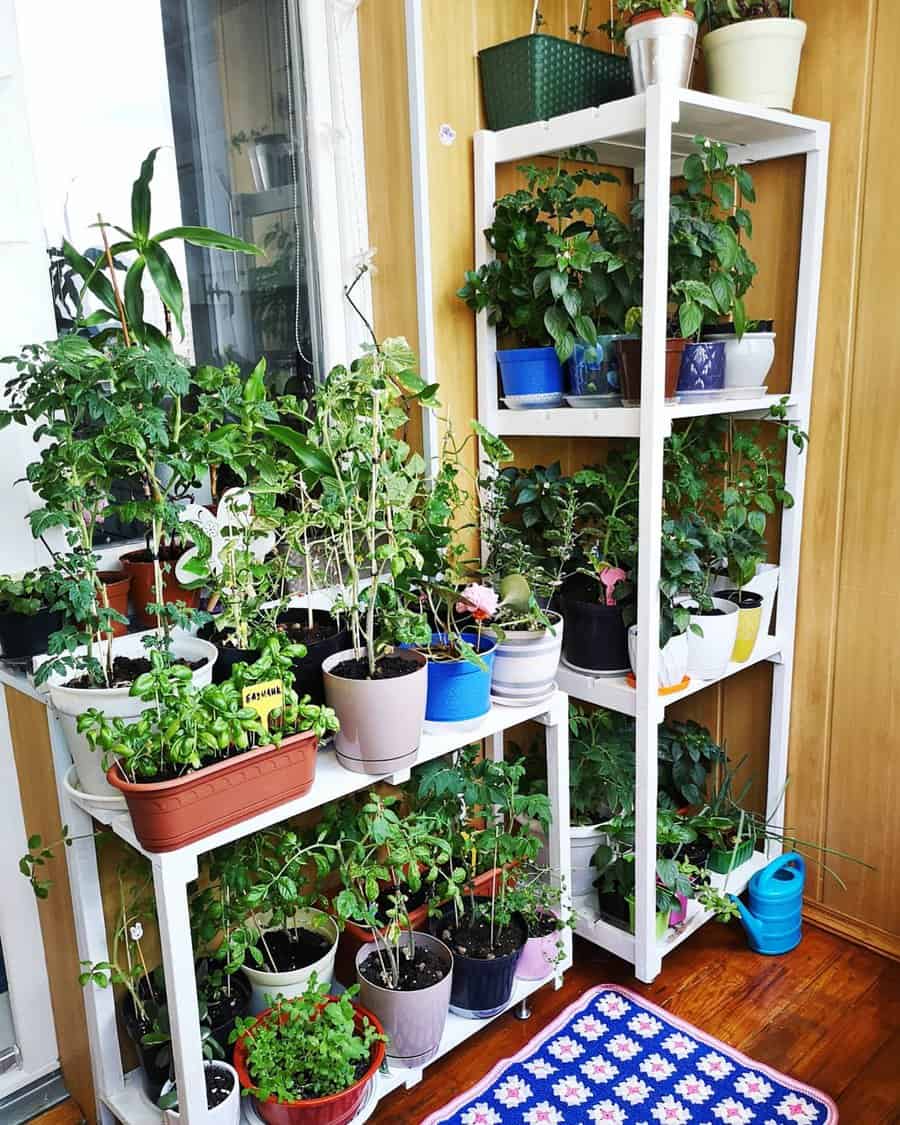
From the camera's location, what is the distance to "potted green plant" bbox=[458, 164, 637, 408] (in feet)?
5.68

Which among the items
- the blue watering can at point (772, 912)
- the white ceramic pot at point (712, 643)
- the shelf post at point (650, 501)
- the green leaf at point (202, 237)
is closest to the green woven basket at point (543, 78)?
the shelf post at point (650, 501)

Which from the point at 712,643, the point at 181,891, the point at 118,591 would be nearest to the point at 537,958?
the point at 712,643

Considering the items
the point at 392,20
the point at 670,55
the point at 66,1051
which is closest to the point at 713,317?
the point at 670,55

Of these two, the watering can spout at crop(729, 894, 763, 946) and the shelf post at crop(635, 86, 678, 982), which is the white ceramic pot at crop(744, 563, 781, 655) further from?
the watering can spout at crop(729, 894, 763, 946)

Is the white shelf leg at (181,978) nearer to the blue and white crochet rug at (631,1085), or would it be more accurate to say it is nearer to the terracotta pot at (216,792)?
the terracotta pot at (216,792)

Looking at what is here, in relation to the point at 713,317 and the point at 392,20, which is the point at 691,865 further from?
the point at 392,20

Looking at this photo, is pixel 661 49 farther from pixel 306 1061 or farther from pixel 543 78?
pixel 306 1061

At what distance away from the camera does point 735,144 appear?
1.99 meters

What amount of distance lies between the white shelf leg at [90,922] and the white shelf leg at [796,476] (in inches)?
56.5

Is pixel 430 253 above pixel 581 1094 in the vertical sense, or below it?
above

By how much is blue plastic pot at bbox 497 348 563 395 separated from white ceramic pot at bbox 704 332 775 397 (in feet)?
0.97

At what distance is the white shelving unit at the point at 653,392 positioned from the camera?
64.0 inches

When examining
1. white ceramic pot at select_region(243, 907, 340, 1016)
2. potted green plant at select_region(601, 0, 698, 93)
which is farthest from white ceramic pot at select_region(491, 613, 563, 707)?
potted green plant at select_region(601, 0, 698, 93)

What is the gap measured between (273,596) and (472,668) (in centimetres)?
40
